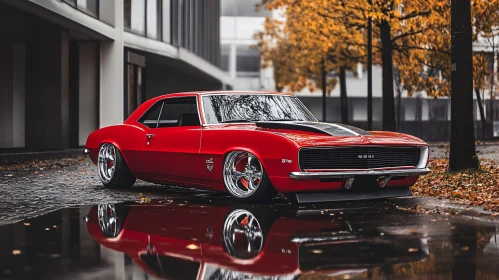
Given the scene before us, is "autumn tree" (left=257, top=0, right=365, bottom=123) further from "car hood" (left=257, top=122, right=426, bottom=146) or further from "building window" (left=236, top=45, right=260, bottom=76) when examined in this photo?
"building window" (left=236, top=45, right=260, bottom=76)

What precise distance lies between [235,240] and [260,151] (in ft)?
8.60

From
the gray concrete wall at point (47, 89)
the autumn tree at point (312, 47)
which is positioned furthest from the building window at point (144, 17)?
the gray concrete wall at point (47, 89)

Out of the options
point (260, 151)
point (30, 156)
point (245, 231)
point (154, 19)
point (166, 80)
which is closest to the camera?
point (245, 231)

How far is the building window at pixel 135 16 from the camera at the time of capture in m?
30.0

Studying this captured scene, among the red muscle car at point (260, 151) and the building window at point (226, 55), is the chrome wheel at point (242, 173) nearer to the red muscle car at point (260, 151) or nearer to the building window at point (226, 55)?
the red muscle car at point (260, 151)

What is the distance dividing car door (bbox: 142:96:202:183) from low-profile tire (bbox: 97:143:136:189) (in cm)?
65

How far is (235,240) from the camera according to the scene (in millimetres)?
6887

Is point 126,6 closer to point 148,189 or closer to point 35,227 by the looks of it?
point 148,189

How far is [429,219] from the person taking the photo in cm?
831

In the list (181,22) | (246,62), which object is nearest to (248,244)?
(181,22)

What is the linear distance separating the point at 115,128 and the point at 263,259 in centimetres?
638

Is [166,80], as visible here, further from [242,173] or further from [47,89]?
[242,173]

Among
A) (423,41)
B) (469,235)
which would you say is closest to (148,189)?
(469,235)

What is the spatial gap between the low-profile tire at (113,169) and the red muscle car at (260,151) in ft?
0.10
